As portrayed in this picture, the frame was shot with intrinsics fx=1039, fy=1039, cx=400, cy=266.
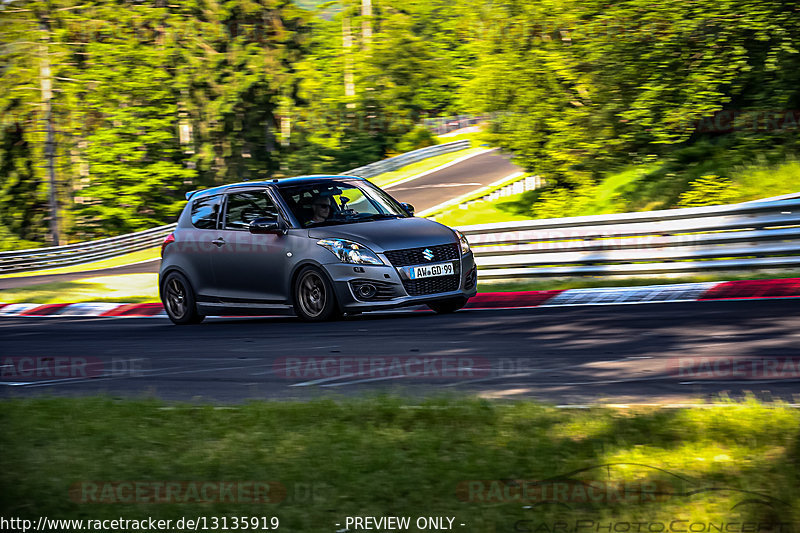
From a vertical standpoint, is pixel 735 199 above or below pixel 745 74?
below

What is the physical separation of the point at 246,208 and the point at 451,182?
29.9 meters

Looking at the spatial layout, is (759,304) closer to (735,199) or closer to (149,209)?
(735,199)

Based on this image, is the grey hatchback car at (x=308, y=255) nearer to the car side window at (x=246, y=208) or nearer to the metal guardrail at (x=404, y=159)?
the car side window at (x=246, y=208)

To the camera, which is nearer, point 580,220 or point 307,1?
point 580,220

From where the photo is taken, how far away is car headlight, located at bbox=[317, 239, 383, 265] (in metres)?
11.5

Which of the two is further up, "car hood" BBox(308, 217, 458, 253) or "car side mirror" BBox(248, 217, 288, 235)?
"car side mirror" BBox(248, 217, 288, 235)

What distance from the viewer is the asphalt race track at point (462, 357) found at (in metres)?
7.05

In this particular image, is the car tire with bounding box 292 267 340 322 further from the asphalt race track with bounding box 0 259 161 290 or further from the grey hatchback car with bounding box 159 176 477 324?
the asphalt race track with bounding box 0 259 161 290

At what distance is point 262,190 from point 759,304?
5977 millimetres

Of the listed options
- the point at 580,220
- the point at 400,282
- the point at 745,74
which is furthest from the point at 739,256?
the point at 745,74

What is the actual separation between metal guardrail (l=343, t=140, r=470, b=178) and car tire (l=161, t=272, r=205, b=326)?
30328 mm

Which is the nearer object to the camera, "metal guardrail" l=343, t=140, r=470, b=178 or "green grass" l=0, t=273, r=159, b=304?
"green grass" l=0, t=273, r=159, b=304

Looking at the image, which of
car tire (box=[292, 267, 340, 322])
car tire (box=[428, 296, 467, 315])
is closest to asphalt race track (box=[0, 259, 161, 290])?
car tire (box=[292, 267, 340, 322])

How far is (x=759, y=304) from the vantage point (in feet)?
35.0
